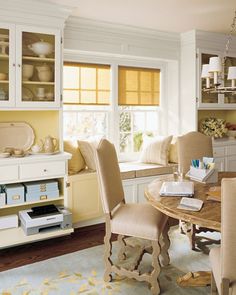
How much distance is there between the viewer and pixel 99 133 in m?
4.36

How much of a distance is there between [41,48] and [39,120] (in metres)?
0.78

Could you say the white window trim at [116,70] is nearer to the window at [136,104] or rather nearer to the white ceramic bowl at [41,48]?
the window at [136,104]

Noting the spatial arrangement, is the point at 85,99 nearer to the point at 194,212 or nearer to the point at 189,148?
the point at 189,148

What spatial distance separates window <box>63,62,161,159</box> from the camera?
408 cm

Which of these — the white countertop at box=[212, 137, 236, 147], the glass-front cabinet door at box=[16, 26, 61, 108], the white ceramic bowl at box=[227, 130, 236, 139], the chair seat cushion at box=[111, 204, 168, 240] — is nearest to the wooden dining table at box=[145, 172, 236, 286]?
the chair seat cushion at box=[111, 204, 168, 240]

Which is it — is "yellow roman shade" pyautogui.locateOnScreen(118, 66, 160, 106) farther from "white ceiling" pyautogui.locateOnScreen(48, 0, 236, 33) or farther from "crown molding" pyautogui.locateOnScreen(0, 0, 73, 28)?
"crown molding" pyautogui.locateOnScreen(0, 0, 73, 28)

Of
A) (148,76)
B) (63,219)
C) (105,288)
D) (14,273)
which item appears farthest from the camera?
(148,76)

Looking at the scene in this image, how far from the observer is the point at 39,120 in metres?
3.59

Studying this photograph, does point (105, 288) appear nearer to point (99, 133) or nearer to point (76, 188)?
point (76, 188)

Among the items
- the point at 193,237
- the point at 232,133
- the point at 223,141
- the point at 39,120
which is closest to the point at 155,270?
the point at 193,237

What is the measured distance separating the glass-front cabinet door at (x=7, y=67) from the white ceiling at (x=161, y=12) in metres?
0.57

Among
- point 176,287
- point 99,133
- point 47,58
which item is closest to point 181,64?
point 99,133

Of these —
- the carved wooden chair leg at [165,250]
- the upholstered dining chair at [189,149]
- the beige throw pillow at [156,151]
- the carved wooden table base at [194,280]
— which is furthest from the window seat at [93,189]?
the carved wooden table base at [194,280]

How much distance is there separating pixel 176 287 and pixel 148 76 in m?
3.03
